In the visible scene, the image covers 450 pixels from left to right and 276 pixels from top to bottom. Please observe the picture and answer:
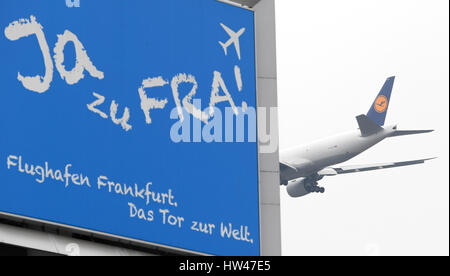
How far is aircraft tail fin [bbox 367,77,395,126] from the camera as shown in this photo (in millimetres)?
61844

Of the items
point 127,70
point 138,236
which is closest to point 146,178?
point 138,236

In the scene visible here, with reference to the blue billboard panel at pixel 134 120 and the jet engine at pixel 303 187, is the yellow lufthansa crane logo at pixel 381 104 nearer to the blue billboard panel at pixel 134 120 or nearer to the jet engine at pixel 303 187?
the jet engine at pixel 303 187

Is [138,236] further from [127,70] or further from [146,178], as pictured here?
[127,70]

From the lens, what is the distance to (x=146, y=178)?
1445 cm

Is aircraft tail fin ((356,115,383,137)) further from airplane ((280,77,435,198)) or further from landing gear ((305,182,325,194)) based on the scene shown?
landing gear ((305,182,325,194))

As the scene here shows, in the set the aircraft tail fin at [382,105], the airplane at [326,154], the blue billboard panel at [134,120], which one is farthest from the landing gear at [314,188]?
the blue billboard panel at [134,120]

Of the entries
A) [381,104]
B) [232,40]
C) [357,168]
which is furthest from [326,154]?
[232,40]

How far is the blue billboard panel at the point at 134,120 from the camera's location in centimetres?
1284

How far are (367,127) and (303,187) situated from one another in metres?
10.0

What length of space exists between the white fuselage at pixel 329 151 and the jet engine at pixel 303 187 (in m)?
3.50

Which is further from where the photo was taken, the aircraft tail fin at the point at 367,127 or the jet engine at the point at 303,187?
the jet engine at the point at 303,187

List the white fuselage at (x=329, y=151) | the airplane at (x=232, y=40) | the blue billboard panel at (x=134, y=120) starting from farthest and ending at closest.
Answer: the white fuselage at (x=329, y=151) → the airplane at (x=232, y=40) → the blue billboard panel at (x=134, y=120)

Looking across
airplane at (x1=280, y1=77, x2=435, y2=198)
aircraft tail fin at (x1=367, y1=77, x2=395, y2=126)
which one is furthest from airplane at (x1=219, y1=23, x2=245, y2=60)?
aircraft tail fin at (x1=367, y1=77, x2=395, y2=126)

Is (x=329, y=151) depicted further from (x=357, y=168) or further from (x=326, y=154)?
(x=357, y=168)
